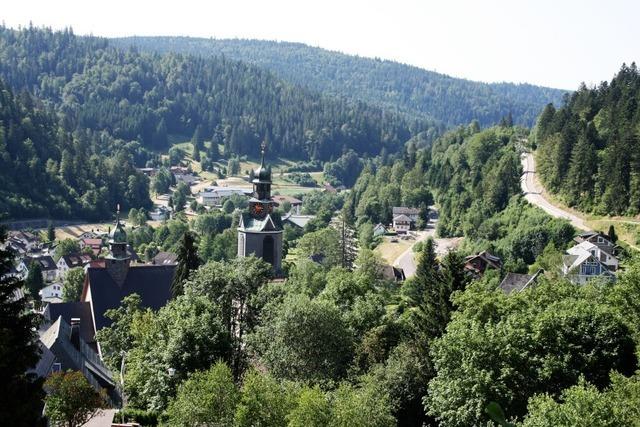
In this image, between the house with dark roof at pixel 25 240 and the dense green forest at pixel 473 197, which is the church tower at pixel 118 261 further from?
the house with dark roof at pixel 25 240

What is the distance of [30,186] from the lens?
143m

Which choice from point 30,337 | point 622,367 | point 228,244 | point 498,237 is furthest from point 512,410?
point 228,244

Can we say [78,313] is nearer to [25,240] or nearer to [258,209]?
[258,209]

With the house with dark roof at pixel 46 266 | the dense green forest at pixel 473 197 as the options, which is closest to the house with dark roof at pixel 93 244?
the house with dark roof at pixel 46 266

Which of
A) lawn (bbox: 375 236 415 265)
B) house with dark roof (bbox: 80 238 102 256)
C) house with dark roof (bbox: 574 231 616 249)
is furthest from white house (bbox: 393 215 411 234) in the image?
house with dark roof (bbox: 574 231 616 249)

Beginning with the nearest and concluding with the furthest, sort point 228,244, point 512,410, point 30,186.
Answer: point 512,410
point 228,244
point 30,186

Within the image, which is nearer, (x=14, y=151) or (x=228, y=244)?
(x=228, y=244)

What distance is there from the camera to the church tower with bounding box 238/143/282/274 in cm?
6156

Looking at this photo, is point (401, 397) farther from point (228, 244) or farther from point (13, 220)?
point (13, 220)

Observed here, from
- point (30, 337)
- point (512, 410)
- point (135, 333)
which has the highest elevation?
point (30, 337)

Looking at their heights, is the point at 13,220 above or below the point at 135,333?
below

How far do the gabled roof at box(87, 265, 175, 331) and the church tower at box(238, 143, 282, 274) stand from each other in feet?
21.6

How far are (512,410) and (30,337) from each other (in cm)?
1813

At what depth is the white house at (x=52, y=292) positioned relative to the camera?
8738 centimetres
